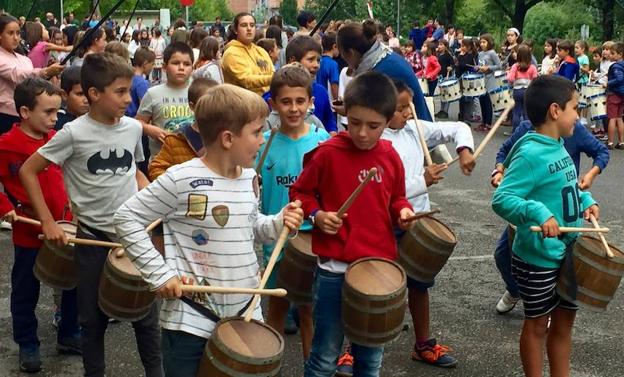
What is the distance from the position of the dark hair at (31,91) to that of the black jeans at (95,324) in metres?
0.96

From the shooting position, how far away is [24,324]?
4.91 m

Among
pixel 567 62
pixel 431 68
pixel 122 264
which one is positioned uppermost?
pixel 122 264

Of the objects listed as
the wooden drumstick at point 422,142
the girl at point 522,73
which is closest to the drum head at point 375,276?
the wooden drumstick at point 422,142

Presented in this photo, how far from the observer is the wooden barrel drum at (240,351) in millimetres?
2988

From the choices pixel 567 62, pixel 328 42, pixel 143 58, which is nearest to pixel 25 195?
pixel 143 58

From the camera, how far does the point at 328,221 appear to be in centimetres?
358

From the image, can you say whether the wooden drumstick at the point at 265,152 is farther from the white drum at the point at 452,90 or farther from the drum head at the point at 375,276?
the white drum at the point at 452,90

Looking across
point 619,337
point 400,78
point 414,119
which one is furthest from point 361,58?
point 619,337

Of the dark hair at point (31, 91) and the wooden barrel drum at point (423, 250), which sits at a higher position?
the dark hair at point (31, 91)

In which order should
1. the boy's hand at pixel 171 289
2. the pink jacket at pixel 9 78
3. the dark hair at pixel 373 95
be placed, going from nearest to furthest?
the boy's hand at pixel 171 289, the dark hair at pixel 373 95, the pink jacket at pixel 9 78

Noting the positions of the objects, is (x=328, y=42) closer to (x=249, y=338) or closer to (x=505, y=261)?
(x=505, y=261)

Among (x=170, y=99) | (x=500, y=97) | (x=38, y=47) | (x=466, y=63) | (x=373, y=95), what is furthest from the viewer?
(x=466, y=63)

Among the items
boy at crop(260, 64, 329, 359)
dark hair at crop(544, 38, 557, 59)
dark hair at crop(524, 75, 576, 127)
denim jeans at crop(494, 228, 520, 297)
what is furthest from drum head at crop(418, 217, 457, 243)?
dark hair at crop(544, 38, 557, 59)

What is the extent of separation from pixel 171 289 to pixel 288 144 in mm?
1684
